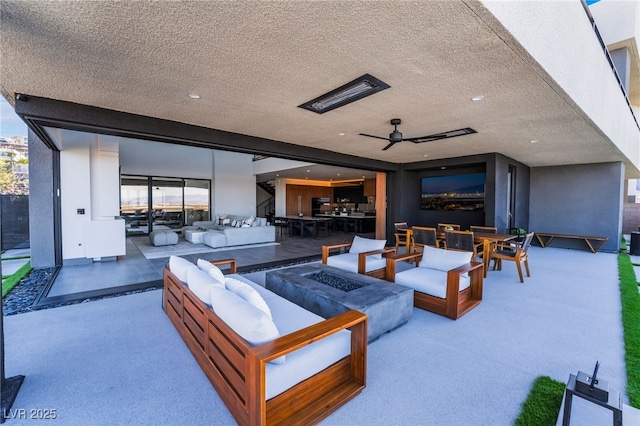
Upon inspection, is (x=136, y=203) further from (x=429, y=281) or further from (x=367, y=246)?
(x=429, y=281)

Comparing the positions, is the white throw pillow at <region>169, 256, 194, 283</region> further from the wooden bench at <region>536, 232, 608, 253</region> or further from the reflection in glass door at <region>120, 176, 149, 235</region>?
the wooden bench at <region>536, 232, 608, 253</region>

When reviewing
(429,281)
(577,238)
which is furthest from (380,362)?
(577,238)

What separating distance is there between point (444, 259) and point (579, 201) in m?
7.45

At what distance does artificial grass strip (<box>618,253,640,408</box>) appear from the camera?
6.90 ft

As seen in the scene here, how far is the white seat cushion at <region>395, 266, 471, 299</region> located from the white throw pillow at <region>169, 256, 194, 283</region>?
264 centimetres

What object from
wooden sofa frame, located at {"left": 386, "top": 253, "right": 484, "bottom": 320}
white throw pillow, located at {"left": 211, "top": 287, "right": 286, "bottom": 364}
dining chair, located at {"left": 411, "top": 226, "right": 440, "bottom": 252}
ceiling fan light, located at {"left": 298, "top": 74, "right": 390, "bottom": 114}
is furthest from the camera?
dining chair, located at {"left": 411, "top": 226, "right": 440, "bottom": 252}

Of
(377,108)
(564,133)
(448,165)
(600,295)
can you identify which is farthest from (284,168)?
(600,295)

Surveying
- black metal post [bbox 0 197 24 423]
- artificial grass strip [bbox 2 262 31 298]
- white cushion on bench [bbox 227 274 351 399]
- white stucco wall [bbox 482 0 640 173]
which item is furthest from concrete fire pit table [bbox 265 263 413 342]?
artificial grass strip [bbox 2 262 31 298]

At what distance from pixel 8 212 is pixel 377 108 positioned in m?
7.82

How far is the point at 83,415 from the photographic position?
5.98ft

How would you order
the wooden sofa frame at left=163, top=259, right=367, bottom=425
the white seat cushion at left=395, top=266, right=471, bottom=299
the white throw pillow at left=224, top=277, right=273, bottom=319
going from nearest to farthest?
1. the wooden sofa frame at left=163, top=259, right=367, bottom=425
2. the white throw pillow at left=224, top=277, right=273, bottom=319
3. the white seat cushion at left=395, top=266, right=471, bottom=299

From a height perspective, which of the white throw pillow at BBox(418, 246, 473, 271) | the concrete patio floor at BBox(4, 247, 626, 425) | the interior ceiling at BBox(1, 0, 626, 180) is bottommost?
the concrete patio floor at BBox(4, 247, 626, 425)

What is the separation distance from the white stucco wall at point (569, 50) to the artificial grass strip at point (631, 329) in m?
2.56

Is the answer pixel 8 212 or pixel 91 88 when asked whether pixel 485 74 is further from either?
pixel 8 212
